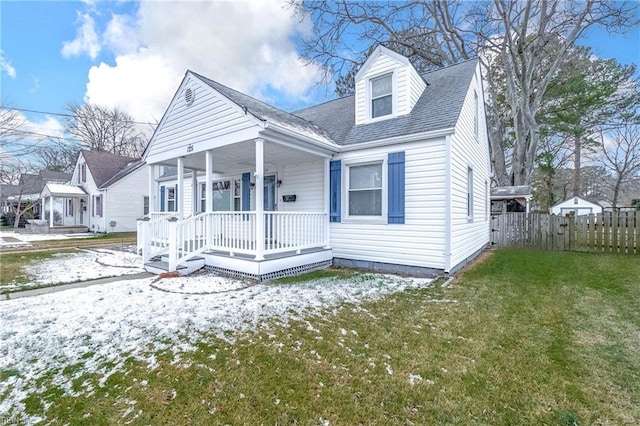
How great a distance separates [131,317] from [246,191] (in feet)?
19.9

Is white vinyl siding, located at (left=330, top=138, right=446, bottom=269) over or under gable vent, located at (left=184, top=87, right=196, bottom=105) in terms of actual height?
under

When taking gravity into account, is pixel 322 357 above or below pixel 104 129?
below

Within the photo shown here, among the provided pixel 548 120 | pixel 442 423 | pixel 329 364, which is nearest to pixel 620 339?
pixel 442 423

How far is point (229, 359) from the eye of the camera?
119 inches

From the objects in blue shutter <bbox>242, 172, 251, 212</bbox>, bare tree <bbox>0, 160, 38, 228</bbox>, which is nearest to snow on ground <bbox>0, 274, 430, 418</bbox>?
blue shutter <bbox>242, 172, 251, 212</bbox>

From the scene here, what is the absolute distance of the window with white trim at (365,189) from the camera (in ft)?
24.8

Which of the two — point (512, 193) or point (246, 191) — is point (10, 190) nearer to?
point (246, 191)

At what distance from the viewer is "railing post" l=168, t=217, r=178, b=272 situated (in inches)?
265

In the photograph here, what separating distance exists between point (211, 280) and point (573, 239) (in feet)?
40.2

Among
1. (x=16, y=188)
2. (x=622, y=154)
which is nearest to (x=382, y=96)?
(x=622, y=154)

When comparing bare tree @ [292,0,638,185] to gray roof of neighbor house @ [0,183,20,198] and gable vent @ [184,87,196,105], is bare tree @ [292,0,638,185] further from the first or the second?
gray roof of neighbor house @ [0,183,20,198]

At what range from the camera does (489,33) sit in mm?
15844

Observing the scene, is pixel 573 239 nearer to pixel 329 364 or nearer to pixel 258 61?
pixel 329 364

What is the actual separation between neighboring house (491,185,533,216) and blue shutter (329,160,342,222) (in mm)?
11146
